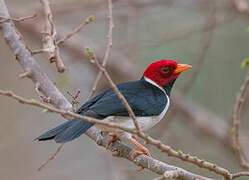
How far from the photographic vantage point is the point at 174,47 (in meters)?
7.79

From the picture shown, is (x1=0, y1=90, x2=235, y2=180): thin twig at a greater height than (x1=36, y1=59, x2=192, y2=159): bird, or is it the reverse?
(x1=0, y1=90, x2=235, y2=180): thin twig

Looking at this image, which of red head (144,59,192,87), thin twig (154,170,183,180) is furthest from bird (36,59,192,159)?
thin twig (154,170,183,180)

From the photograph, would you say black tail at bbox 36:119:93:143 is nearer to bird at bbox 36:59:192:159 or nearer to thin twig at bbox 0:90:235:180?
bird at bbox 36:59:192:159

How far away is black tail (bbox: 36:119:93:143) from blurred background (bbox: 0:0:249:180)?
98.1 inches

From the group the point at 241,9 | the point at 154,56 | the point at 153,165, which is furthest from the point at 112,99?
the point at 154,56

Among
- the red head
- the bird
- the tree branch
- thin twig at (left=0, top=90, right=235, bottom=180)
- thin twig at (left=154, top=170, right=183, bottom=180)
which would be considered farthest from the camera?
the red head

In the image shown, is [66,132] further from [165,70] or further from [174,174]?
[165,70]

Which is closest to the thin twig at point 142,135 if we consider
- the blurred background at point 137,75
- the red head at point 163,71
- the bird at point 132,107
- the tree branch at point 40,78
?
the tree branch at point 40,78

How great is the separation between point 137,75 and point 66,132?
3.89 m

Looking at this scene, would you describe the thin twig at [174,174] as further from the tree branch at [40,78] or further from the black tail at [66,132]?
the black tail at [66,132]

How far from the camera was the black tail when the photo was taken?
278 centimetres

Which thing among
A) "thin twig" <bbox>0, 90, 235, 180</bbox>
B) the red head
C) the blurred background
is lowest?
the blurred background

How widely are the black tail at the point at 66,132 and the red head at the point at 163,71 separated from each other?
1186 mm

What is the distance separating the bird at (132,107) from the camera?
9.45 ft
